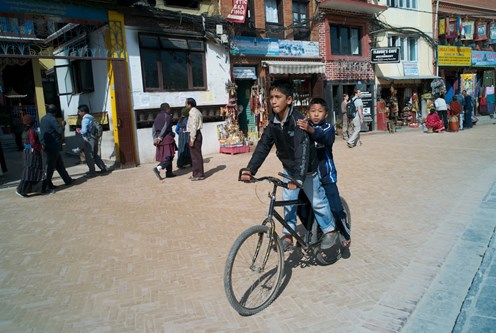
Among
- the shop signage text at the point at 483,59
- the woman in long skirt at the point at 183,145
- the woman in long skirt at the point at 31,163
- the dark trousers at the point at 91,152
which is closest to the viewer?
the woman in long skirt at the point at 31,163

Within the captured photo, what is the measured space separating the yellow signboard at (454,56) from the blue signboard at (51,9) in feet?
66.4

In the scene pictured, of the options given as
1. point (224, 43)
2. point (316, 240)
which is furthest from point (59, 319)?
point (224, 43)

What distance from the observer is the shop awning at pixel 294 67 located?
1454 cm

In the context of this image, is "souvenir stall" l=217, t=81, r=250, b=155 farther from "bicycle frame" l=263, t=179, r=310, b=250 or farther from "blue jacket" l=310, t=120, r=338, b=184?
"bicycle frame" l=263, t=179, r=310, b=250

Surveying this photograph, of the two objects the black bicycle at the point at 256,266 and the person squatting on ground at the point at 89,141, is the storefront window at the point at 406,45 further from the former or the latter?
the black bicycle at the point at 256,266

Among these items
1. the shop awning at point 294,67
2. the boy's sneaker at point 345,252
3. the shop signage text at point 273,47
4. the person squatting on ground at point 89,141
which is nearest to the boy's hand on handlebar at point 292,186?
the boy's sneaker at point 345,252

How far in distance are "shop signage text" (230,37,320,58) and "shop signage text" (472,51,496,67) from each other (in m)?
14.9

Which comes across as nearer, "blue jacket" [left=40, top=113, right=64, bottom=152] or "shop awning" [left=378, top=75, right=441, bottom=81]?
"blue jacket" [left=40, top=113, right=64, bottom=152]

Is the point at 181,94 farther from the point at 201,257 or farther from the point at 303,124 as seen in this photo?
the point at 303,124

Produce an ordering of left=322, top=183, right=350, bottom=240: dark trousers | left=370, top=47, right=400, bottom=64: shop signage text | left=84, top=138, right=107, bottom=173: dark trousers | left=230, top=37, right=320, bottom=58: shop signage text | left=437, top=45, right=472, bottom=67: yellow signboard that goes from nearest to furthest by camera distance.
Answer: left=322, top=183, right=350, bottom=240: dark trousers → left=84, top=138, right=107, bottom=173: dark trousers → left=230, top=37, right=320, bottom=58: shop signage text → left=370, top=47, right=400, bottom=64: shop signage text → left=437, top=45, right=472, bottom=67: yellow signboard

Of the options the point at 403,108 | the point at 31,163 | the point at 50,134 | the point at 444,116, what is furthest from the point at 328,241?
the point at 403,108

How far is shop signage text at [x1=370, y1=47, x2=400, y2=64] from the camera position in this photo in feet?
57.8

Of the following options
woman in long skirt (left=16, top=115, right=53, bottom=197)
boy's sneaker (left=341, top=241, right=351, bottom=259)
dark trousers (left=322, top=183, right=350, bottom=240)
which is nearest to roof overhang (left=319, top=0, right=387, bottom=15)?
woman in long skirt (left=16, top=115, right=53, bottom=197)

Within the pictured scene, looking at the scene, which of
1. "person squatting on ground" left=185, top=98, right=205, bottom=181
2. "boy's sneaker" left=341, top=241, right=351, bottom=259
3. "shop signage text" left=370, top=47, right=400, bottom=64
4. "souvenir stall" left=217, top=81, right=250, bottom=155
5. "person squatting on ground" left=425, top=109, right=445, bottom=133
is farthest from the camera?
"shop signage text" left=370, top=47, right=400, bottom=64
